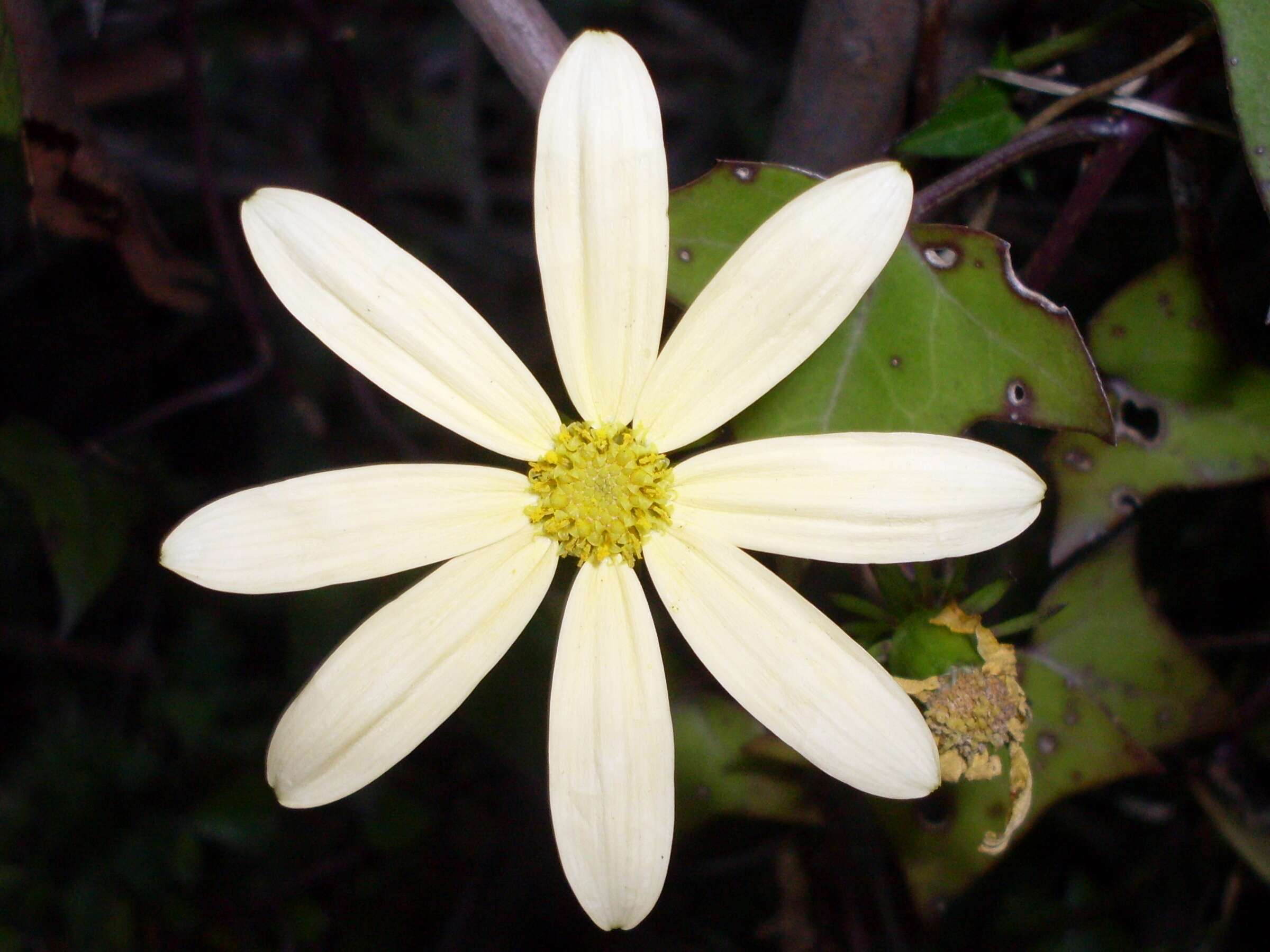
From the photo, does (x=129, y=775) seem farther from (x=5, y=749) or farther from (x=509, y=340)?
(x=509, y=340)

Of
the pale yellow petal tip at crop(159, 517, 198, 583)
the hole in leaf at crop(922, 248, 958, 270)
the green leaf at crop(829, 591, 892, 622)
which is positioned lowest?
the green leaf at crop(829, 591, 892, 622)

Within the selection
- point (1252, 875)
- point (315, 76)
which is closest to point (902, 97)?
point (1252, 875)

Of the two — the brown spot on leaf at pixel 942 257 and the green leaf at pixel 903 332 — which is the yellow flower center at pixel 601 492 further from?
the brown spot on leaf at pixel 942 257

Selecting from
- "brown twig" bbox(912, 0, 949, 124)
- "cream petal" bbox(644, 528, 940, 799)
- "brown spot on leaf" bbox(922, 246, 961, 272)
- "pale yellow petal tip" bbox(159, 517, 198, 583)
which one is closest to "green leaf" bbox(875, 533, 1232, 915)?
"cream petal" bbox(644, 528, 940, 799)

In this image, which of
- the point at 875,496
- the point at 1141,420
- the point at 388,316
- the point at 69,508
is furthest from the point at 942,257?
the point at 69,508

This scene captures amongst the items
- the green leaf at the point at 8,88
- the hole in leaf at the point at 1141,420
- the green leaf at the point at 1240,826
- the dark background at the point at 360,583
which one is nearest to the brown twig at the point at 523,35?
the dark background at the point at 360,583

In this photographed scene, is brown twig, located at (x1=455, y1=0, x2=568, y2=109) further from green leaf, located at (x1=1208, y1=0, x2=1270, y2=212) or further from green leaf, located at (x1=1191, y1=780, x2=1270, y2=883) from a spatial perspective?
green leaf, located at (x1=1191, y1=780, x2=1270, y2=883)
